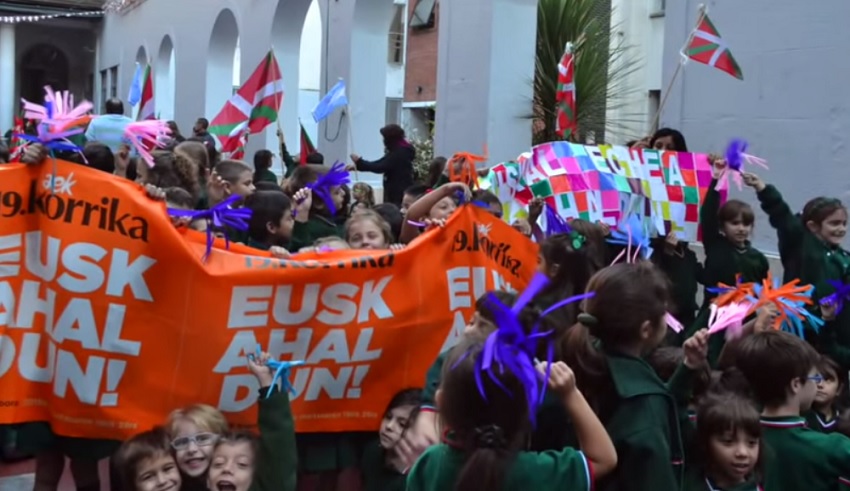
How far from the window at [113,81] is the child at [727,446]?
30.3 m

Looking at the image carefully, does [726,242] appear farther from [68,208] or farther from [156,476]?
[156,476]

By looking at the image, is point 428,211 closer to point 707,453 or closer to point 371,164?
point 707,453

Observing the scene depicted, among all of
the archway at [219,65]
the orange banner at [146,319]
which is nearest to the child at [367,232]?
the orange banner at [146,319]

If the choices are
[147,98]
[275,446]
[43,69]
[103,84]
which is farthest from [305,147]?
[43,69]

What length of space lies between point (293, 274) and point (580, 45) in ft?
29.8

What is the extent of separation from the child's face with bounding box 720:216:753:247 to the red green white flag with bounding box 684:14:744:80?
7.01 feet

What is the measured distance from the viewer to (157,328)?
424 centimetres

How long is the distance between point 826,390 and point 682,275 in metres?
2.01

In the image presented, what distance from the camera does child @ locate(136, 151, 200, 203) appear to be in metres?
6.27

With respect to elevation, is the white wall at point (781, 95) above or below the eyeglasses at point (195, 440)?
above

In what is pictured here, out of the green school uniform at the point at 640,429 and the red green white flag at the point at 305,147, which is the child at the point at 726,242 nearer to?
the green school uniform at the point at 640,429

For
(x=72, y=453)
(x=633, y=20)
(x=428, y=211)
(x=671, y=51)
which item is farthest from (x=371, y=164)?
(x=633, y=20)

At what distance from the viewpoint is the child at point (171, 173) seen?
247 inches

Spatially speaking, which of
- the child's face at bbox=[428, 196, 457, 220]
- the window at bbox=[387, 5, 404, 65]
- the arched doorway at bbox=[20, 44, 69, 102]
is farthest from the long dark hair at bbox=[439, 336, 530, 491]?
the arched doorway at bbox=[20, 44, 69, 102]
